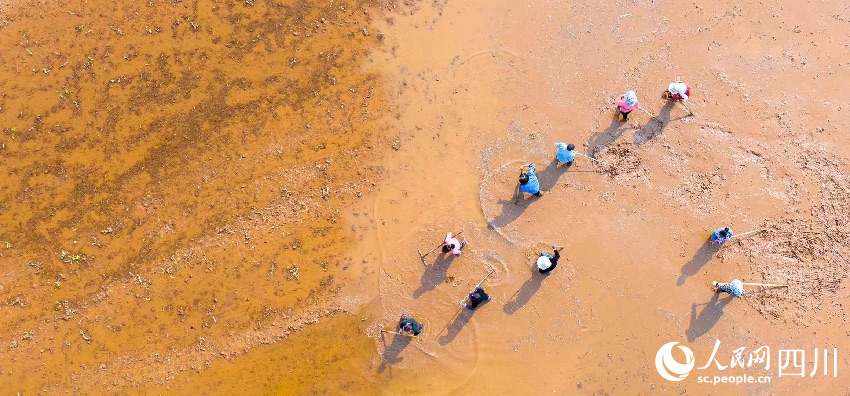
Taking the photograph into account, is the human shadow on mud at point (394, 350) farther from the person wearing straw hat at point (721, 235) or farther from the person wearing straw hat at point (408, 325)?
the person wearing straw hat at point (721, 235)

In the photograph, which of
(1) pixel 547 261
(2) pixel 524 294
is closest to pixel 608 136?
(1) pixel 547 261

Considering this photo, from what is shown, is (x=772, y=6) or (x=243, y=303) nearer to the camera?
(x=243, y=303)

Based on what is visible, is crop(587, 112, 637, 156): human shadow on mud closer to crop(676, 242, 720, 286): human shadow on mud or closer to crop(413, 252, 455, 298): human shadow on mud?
crop(676, 242, 720, 286): human shadow on mud

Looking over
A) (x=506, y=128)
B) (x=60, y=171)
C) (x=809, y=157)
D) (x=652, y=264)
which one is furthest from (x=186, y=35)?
(x=809, y=157)

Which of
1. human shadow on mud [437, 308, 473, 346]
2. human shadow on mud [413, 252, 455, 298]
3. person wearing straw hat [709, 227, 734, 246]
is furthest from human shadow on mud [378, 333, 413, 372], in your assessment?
person wearing straw hat [709, 227, 734, 246]

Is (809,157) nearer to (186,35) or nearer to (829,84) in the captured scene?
(829,84)

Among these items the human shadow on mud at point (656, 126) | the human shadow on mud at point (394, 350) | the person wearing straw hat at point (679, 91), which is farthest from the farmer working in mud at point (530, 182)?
the human shadow on mud at point (394, 350)
